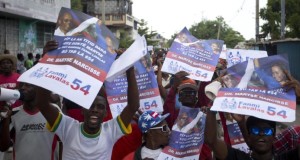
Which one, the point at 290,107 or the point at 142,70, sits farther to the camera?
the point at 142,70

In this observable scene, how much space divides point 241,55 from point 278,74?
2.98 m

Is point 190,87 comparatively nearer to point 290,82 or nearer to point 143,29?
point 290,82

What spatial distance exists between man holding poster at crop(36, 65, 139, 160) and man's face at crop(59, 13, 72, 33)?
1.52 feet

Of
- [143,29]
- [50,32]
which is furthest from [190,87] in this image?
[143,29]

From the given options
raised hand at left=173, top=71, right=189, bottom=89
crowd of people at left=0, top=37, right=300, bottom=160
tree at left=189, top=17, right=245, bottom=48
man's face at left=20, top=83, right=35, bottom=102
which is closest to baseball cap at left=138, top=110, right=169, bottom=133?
crowd of people at left=0, top=37, right=300, bottom=160

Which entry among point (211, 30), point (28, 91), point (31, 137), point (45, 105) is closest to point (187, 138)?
point (45, 105)

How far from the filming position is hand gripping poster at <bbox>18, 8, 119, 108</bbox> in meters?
2.77

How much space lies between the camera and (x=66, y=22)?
3.18m

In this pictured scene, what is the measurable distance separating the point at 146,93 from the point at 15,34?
56.5ft

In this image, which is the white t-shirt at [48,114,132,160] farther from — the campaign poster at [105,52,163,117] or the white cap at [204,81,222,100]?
the campaign poster at [105,52,163,117]

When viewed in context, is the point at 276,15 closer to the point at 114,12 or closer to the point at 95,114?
the point at 95,114

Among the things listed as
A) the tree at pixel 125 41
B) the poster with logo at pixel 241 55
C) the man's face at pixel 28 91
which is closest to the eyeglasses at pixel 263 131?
the man's face at pixel 28 91

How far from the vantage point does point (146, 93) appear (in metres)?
4.64

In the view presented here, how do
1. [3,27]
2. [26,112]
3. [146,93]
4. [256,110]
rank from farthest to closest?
[3,27], [146,93], [26,112], [256,110]
